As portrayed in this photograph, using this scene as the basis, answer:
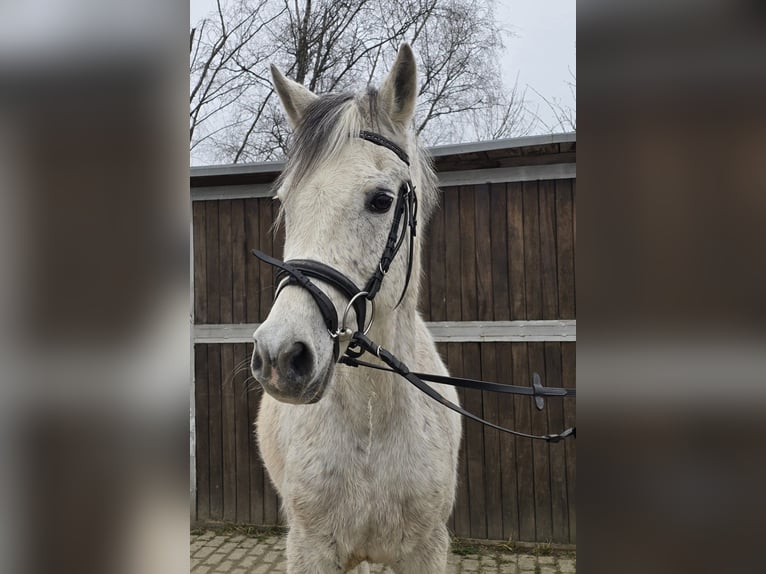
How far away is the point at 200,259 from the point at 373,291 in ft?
10.1

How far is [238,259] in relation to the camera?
4062 millimetres

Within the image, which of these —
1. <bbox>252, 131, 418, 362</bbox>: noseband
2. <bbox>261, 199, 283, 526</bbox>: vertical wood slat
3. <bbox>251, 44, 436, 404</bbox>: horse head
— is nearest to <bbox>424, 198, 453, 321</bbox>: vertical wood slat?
<bbox>261, 199, 283, 526</bbox>: vertical wood slat

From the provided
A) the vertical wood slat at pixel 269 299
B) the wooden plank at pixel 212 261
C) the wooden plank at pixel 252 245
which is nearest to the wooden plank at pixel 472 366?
the vertical wood slat at pixel 269 299

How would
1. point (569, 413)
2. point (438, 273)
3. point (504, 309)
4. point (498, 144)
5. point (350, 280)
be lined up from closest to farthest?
point (350, 280), point (498, 144), point (569, 413), point (504, 309), point (438, 273)

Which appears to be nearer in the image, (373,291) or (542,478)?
(373,291)

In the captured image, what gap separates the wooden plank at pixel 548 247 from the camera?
3.58 m

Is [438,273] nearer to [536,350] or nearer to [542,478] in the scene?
[536,350]

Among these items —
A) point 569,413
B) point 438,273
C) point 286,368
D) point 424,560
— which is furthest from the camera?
point 438,273

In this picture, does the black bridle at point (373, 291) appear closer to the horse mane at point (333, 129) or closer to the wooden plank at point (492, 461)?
the horse mane at point (333, 129)

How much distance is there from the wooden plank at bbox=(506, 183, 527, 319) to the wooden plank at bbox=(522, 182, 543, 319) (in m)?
0.03

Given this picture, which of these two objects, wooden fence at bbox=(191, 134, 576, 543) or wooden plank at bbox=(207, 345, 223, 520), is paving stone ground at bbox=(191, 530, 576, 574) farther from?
wooden plank at bbox=(207, 345, 223, 520)

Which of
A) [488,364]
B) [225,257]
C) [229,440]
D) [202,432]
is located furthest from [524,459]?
[225,257]
